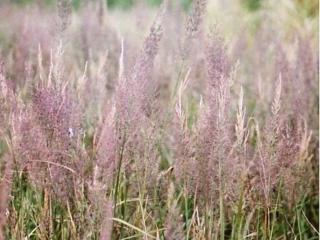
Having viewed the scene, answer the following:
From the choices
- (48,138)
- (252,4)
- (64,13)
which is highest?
(64,13)

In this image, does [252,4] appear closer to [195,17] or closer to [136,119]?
[195,17]

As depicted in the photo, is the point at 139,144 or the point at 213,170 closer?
the point at 213,170

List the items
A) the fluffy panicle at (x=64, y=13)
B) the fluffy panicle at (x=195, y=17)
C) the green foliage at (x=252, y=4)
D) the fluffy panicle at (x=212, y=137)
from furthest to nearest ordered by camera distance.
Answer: the green foliage at (x=252, y=4) → the fluffy panicle at (x=64, y=13) → the fluffy panicle at (x=195, y=17) → the fluffy panicle at (x=212, y=137)

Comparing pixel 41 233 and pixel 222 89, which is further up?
pixel 222 89

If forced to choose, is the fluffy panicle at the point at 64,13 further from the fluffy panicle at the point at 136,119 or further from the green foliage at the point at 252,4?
the green foliage at the point at 252,4

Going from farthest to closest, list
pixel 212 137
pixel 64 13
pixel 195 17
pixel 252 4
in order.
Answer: pixel 252 4 → pixel 64 13 → pixel 195 17 → pixel 212 137

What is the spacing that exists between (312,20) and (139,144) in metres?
4.66

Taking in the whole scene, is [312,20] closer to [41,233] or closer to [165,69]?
[165,69]

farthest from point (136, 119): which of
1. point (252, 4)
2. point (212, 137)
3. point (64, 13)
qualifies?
point (252, 4)

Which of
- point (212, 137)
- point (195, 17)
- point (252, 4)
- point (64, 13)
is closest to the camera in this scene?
point (212, 137)

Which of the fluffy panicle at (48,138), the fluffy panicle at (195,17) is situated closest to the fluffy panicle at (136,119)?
the fluffy panicle at (48,138)

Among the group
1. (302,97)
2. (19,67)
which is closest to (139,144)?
(302,97)

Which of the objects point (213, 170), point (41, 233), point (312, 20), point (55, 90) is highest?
point (55, 90)

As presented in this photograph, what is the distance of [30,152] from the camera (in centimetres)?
164
